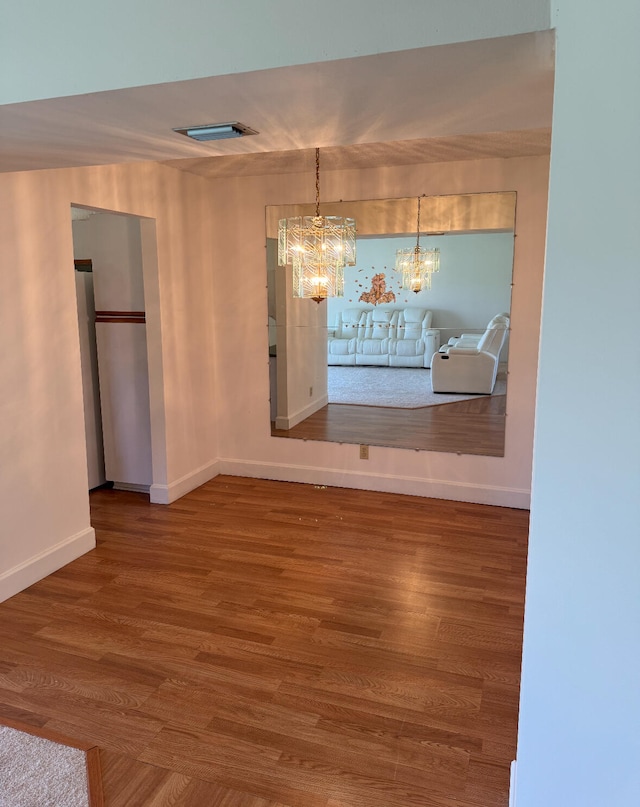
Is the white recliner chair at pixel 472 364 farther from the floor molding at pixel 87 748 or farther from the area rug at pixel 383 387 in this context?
the floor molding at pixel 87 748

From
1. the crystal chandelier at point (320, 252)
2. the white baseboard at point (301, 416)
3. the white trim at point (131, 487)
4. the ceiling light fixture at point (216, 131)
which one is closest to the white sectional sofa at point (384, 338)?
the white baseboard at point (301, 416)

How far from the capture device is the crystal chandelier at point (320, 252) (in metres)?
3.79

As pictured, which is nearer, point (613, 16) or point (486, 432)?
point (613, 16)

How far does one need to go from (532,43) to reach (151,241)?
3159 millimetres

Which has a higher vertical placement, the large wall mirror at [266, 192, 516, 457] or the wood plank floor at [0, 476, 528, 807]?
the large wall mirror at [266, 192, 516, 457]

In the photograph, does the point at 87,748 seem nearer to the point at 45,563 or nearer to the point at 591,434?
the point at 45,563

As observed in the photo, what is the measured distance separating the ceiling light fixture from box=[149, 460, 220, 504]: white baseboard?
111 inches

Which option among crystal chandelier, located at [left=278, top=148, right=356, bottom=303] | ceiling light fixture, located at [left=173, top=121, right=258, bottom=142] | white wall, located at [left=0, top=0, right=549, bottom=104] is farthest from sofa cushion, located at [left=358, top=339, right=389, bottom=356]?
white wall, located at [left=0, top=0, right=549, bottom=104]

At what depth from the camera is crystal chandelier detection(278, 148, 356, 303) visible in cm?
379

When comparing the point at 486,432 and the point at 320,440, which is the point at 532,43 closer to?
the point at 486,432

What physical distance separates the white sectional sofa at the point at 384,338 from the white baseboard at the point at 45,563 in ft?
7.15

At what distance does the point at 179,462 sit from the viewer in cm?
436

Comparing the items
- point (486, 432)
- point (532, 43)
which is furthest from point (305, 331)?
point (532, 43)

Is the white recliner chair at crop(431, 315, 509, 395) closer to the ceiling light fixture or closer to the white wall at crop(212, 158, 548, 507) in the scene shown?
the white wall at crop(212, 158, 548, 507)
